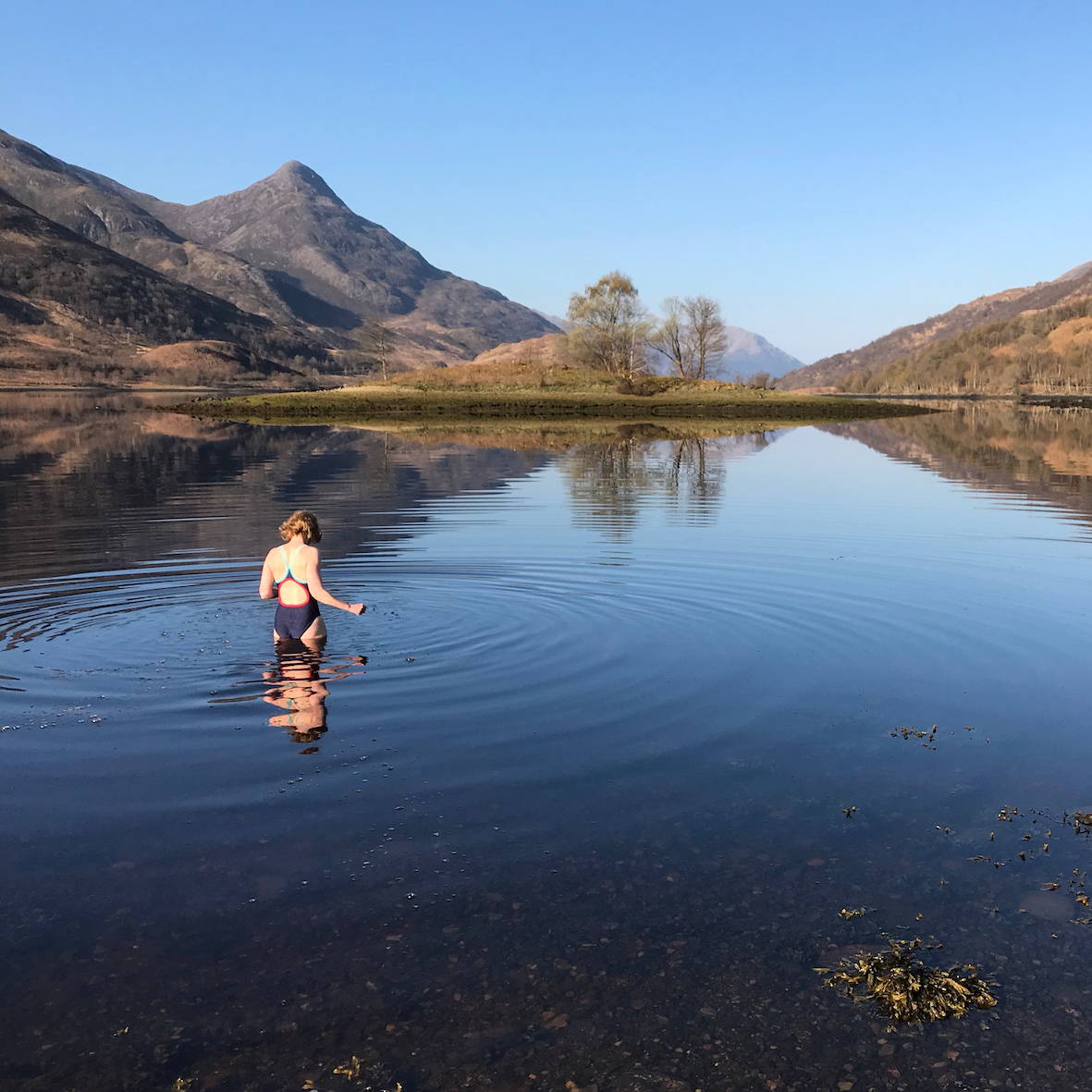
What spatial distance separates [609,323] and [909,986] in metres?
160

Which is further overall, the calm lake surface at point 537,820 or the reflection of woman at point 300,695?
the reflection of woman at point 300,695

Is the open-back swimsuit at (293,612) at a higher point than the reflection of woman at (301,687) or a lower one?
higher

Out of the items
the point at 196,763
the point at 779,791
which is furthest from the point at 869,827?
the point at 196,763

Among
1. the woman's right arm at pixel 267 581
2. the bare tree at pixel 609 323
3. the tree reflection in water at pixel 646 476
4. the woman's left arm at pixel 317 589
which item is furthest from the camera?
the bare tree at pixel 609 323

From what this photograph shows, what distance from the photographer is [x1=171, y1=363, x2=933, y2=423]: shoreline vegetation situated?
122 metres

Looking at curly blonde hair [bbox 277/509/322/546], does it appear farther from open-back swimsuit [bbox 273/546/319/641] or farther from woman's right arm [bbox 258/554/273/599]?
woman's right arm [bbox 258/554/273/599]

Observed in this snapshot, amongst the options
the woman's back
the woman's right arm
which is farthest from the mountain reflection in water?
the woman's right arm

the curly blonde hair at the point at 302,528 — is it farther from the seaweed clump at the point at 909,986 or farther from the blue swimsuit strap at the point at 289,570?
the seaweed clump at the point at 909,986

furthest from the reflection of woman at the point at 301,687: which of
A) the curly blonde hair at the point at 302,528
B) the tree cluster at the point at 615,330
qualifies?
the tree cluster at the point at 615,330

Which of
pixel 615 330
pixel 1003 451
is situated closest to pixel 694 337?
pixel 615 330

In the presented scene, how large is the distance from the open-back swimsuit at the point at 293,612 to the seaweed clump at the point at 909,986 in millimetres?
10556

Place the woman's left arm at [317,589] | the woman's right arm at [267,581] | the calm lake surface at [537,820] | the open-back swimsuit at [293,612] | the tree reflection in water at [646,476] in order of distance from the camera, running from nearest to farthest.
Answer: the calm lake surface at [537,820]
the woman's left arm at [317,589]
the open-back swimsuit at [293,612]
the woman's right arm at [267,581]
the tree reflection in water at [646,476]

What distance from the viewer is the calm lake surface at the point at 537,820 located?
20.8ft

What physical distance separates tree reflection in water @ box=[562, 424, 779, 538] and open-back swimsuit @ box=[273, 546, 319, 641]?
14.3 metres
